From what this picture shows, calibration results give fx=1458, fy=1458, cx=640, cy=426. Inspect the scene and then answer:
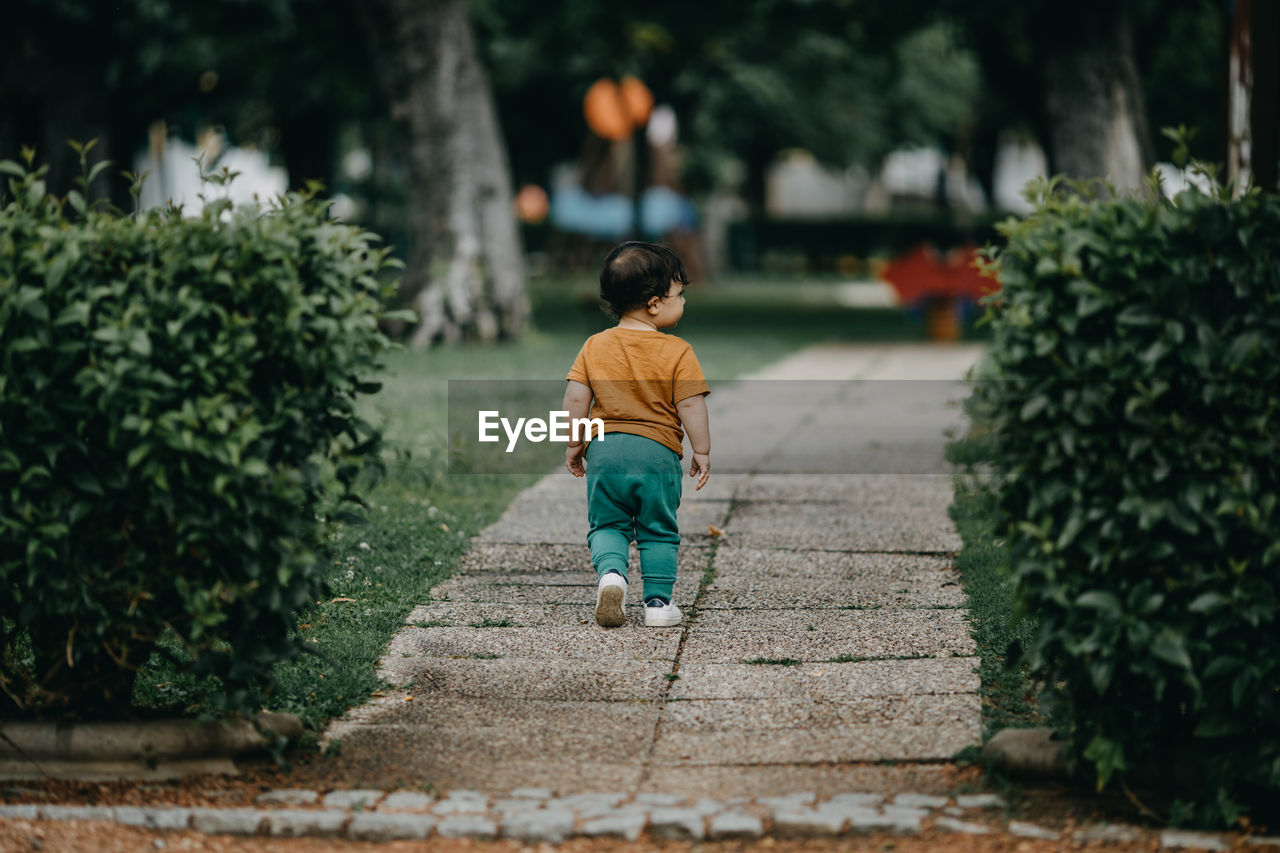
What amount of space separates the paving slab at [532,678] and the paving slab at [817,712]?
21cm

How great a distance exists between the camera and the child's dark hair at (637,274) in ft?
16.4

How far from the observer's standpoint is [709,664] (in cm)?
468

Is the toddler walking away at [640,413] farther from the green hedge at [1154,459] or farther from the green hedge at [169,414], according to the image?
the green hedge at [1154,459]

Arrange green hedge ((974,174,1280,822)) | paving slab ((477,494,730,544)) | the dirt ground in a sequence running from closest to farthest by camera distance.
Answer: green hedge ((974,174,1280,822))
the dirt ground
paving slab ((477,494,730,544))

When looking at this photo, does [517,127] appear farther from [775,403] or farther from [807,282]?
[775,403]

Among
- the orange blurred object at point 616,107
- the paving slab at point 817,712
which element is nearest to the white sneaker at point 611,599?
the paving slab at point 817,712

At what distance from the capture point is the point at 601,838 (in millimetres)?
3412

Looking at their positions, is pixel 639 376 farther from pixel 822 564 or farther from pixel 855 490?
pixel 855 490

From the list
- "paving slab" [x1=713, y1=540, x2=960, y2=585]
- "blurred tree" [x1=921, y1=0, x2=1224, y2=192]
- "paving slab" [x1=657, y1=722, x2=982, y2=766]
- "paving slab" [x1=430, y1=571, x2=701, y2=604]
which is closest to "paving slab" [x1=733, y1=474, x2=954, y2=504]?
"paving slab" [x1=713, y1=540, x2=960, y2=585]

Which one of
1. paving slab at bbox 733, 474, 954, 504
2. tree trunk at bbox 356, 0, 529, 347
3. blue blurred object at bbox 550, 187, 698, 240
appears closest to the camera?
paving slab at bbox 733, 474, 954, 504

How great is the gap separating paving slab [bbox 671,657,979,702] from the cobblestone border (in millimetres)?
776

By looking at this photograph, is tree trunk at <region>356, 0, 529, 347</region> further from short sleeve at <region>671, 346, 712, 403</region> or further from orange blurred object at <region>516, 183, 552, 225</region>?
orange blurred object at <region>516, 183, 552, 225</region>

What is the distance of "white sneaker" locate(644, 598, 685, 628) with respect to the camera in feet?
16.7

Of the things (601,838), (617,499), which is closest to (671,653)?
(617,499)
